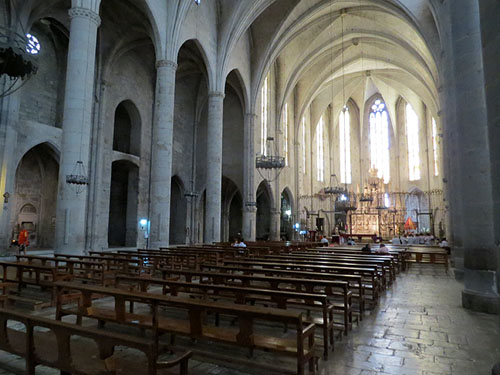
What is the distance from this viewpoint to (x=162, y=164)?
13.9 m

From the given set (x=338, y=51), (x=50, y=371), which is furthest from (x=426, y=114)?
(x=50, y=371)

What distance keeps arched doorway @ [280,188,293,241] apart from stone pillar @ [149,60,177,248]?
660 inches

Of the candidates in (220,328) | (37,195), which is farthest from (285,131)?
(220,328)

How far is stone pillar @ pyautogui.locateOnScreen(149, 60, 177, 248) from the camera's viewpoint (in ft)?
45.2

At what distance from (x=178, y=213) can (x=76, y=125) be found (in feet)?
47.2

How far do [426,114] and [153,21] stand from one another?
96.5ft

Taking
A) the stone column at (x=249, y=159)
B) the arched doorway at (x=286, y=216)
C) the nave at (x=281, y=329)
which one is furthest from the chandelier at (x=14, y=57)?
the arched doorway at (x=286, y=216)

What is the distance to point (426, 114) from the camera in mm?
33875

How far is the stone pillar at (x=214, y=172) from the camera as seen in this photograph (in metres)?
18.0

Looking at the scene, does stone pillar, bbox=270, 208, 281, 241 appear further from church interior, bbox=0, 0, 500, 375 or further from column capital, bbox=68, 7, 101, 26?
column capital, bbox=68, 7, 101, 26

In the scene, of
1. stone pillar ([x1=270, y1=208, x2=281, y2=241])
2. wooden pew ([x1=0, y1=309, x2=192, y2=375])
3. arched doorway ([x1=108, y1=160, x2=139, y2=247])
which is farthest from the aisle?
stone pillar ([x1=270, y1=208, x2=281, y2=241])

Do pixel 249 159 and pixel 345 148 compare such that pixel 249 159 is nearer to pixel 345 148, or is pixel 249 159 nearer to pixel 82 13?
pixel 82 13

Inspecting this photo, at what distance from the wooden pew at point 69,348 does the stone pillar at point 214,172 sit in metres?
15.1

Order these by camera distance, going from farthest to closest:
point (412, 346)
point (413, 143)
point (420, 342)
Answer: point (413, 143) → point (420, 342) → point (412, 346)
